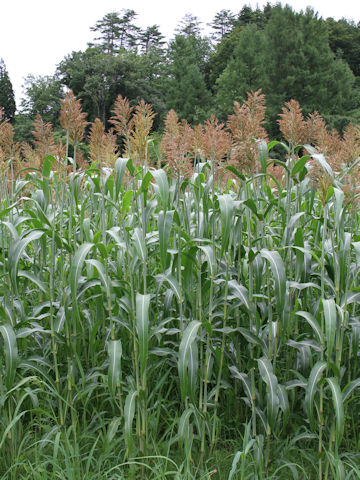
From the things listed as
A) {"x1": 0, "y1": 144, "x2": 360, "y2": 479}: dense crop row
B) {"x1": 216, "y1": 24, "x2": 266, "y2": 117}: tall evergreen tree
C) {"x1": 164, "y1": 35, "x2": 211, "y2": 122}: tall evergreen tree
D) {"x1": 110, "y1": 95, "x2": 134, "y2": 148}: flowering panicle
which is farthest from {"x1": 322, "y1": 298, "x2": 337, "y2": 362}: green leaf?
{"x1": 164, "y1": 35, "x2": 211, "y2": 122}: tall evergreen tree

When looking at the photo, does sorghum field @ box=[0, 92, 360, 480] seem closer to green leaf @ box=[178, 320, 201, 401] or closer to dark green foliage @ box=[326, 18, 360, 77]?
green leaf @ box=[178, 320, 201, 401]

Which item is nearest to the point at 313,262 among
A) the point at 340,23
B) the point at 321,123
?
the point at 321,123

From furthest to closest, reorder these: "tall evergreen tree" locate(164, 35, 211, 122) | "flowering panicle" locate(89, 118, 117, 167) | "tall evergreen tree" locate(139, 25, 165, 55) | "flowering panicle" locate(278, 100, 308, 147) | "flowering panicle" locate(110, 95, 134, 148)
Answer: "tall evergreen tree" locate(139, 25, 165, 55) < "tall evergreen tree" locate(164, 35, 211, 122) < "flowering panicle" locate(89, 118, 117, 167) < "flowering panicle" locate(278, 100, 308, 147) < "flowering panicle" locate(110, 95, 134, 148)

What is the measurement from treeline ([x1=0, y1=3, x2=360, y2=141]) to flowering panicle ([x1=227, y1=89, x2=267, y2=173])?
55.5ft

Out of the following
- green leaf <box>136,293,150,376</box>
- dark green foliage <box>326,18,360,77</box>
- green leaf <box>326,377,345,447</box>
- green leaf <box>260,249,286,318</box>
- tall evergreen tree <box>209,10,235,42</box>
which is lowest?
green leaf <box>326,377,345,447</box>

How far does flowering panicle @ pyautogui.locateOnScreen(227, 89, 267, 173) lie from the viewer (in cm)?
227

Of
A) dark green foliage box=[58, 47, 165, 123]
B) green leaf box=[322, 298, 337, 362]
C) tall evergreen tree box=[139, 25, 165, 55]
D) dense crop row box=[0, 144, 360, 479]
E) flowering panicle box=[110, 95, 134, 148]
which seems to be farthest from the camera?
tall evergreen tree box=[139, 25, 165, 55]

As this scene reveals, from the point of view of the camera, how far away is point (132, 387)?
7.64ft

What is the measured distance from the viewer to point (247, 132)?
2283 mm

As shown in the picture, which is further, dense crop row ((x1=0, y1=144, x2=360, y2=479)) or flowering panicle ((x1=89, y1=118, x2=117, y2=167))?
flowering panicle ((x1=89, y1=118, x2=117, y2=167))

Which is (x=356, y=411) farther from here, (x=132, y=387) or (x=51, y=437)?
(x=51, y=437)

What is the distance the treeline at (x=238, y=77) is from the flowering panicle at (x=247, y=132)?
16927 mm

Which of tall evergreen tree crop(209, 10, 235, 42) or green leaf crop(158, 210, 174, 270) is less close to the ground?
tall evergreen tree crop(209, 10, 235, 42)

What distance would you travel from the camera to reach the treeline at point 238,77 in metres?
24.6
